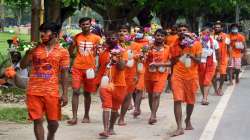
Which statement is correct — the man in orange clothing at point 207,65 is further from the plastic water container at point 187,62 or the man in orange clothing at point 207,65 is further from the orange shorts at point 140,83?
the plastic water container at point 187,62

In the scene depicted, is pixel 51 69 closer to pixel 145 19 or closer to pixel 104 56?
pixel 104 56

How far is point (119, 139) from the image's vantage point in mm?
9180

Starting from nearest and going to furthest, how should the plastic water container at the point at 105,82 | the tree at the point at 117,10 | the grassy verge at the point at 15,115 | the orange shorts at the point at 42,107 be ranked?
the orange shorts at the point at 42,107 < the plastic water container at the point at 105,82 < the grassy verge at the point at 15,115 < the tree at the point at 117,10

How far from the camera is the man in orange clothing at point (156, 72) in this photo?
10836 millimetres

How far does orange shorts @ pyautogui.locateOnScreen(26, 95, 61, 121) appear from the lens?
292 inches

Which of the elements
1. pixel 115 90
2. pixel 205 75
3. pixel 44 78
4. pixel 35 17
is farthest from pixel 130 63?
pixel 35 17

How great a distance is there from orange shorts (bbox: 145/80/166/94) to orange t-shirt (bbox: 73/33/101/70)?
3.68ft

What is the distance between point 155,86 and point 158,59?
0.50 metres

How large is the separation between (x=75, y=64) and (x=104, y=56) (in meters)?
0.79

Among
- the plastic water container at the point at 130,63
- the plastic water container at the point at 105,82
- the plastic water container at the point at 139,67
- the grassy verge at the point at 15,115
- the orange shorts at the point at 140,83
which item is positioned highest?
the plastic water container at the point at 130,63

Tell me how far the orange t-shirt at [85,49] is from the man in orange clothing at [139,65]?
0.89 m

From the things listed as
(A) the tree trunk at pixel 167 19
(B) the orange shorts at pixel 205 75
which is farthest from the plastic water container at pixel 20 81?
(A) the tree trunk at pixel 167 19

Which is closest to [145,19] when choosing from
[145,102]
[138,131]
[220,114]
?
[145,102]

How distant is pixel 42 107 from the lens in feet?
24.6
